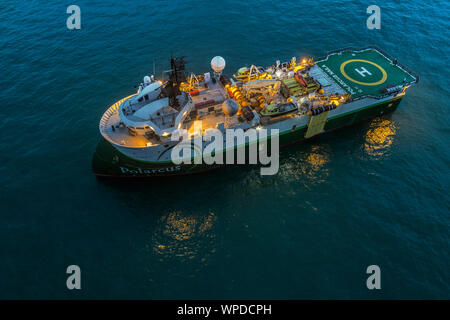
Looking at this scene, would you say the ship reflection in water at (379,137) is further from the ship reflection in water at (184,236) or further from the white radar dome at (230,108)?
the ship reflection in water at (184,236)

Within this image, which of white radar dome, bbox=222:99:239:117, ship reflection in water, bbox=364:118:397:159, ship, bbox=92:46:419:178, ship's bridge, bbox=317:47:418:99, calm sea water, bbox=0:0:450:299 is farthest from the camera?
ship's bridge, bbox=317:47:418:99

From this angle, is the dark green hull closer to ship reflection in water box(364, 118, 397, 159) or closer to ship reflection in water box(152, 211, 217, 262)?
ship reflection in water box(152, 211, 217, 262)

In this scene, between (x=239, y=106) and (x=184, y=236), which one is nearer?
(x=184, y=236)

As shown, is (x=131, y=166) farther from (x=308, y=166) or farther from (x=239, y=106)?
(x=308, y=166)

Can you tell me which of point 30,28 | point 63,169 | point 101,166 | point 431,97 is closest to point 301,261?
point 101,166

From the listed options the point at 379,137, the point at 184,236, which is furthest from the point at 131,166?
the point at 379,137

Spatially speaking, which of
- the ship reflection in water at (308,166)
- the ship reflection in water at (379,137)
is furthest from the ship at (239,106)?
the ship reflection in water at (308,166)

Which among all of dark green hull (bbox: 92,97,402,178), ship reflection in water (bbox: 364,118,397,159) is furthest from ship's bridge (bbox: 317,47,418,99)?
dark green hull (bbox: 92,97,402,178)
